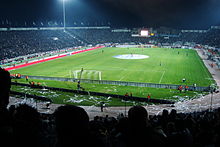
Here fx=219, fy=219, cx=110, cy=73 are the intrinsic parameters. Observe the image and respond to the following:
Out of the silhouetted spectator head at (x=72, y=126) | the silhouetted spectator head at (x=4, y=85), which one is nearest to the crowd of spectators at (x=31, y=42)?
the silhouetted spectator head at (x=4, y=85)

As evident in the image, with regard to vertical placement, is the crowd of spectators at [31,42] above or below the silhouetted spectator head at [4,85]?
above

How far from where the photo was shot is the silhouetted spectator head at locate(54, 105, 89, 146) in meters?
2.96

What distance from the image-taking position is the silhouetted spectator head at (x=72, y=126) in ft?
9.70

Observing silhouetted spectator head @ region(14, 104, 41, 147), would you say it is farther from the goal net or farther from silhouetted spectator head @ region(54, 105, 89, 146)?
the goal net

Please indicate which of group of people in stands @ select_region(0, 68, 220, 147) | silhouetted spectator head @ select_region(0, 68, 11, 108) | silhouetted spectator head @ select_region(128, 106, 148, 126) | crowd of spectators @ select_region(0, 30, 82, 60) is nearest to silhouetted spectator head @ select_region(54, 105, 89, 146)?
group of people in stands @ select_region(0, 68, 220, 147)

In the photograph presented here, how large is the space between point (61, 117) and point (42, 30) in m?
104

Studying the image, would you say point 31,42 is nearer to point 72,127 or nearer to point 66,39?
point 66,39

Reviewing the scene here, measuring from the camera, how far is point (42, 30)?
100 meters

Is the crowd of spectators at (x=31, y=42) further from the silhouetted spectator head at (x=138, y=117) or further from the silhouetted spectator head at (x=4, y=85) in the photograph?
the silhouetted spectator head at (x=138, y=117)

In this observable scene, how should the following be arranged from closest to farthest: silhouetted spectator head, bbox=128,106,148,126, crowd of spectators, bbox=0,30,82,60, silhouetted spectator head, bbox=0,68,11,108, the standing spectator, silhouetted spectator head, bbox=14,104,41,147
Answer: the standing spectator, silhouetted spectator head, bbox=14,104,41,147, silhouetted spectator head, bbox=128,106,148,126, silhouetted spectator head, bbox=0,68,11,108, crowd of spectators, bbox=0,30,82,60

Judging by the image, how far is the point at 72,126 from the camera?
2.98 m

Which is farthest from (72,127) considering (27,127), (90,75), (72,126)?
(90,75)

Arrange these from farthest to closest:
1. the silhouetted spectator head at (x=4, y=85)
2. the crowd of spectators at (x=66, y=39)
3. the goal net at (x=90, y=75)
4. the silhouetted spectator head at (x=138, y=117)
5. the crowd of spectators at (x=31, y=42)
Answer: the crowd of spectators at (x=66, y=39) < the crowd of spectators at (x=31, y=42) < the goal net at (x=90, y=75) < the silhouetted spectator head at (x=4, y=85) < the silhouetted spectator head at (x=138, y=117)

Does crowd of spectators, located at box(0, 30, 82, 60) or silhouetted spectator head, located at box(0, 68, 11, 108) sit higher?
crowd of spectators, located at box(0, 30, 82, 60)
